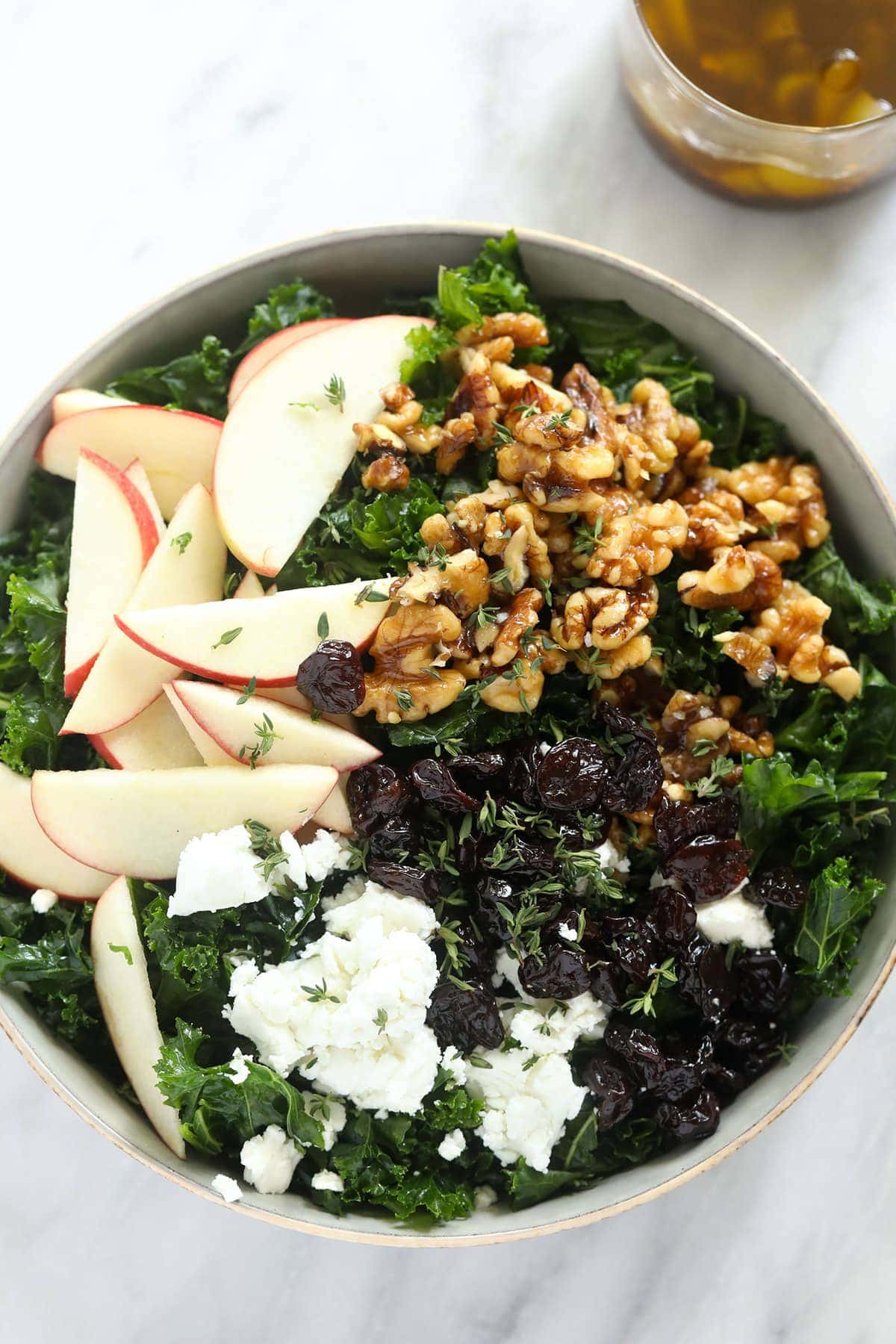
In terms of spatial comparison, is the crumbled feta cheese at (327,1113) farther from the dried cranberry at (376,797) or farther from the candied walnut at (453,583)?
the candied walnut at (453,583)

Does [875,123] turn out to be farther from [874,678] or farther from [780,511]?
[874,678]

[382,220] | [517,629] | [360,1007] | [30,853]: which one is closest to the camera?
[360,1007]

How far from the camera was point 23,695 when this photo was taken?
189 centimetres

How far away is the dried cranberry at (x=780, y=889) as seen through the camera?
5.92 ft

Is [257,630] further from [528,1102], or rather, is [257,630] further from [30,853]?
[528,1102]

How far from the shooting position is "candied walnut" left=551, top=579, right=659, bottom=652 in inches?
68.2

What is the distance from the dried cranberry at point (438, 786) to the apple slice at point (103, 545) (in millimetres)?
573

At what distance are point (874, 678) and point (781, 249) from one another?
0.91m

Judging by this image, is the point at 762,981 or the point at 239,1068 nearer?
the point at 239,1068

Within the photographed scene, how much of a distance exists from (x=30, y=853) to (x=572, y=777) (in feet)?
2.89

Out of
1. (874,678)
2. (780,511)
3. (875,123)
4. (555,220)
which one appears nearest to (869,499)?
(780,511)

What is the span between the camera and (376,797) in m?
1.71

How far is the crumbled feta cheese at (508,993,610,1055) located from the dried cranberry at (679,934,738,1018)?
0.45 feet

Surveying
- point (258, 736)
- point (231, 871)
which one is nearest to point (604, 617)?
point (258, 736)
